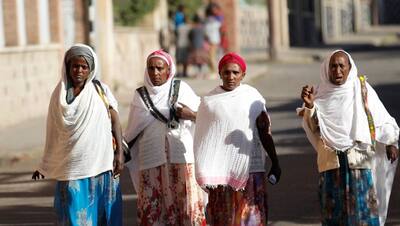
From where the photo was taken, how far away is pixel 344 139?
8961 millimetres

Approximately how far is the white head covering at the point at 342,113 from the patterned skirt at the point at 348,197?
0.13m

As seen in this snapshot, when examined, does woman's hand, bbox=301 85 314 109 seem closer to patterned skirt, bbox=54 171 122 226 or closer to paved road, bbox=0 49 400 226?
patterned skirt, bbox=54 171 122 226

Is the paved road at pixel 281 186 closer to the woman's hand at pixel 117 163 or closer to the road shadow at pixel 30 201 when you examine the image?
the road shadow at pixel 30 201

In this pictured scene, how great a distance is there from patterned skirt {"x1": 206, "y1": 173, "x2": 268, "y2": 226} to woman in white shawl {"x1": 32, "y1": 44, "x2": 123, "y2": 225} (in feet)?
2.13

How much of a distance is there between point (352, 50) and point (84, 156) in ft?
121

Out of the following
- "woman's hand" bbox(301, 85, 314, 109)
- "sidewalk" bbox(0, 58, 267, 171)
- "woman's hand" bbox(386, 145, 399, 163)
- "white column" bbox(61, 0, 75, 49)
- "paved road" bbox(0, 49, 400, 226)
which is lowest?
"paved road" bbox(0, 49, 400, 226)

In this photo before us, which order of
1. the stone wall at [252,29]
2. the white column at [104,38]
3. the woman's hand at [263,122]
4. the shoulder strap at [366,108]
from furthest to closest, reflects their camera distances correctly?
1. the stone wall at [252,29]
2. the white column at [104,38]
3. the shoulder strap at [366,108]
4. the woman's hand at [263,122]

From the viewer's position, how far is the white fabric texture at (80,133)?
8602mm

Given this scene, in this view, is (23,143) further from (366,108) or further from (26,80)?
(366,108)

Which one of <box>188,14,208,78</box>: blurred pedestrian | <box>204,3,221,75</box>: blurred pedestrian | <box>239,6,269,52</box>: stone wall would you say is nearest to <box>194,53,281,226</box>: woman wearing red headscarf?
<box>188,14,208,78</box>: blurred pedestrian

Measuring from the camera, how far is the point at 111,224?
869 cm

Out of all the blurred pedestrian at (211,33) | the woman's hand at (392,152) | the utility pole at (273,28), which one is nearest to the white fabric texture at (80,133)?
the woman's hand at (392,152)

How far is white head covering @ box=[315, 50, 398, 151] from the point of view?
8.91m

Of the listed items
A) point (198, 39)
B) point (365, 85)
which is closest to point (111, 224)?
point (365, 85)
